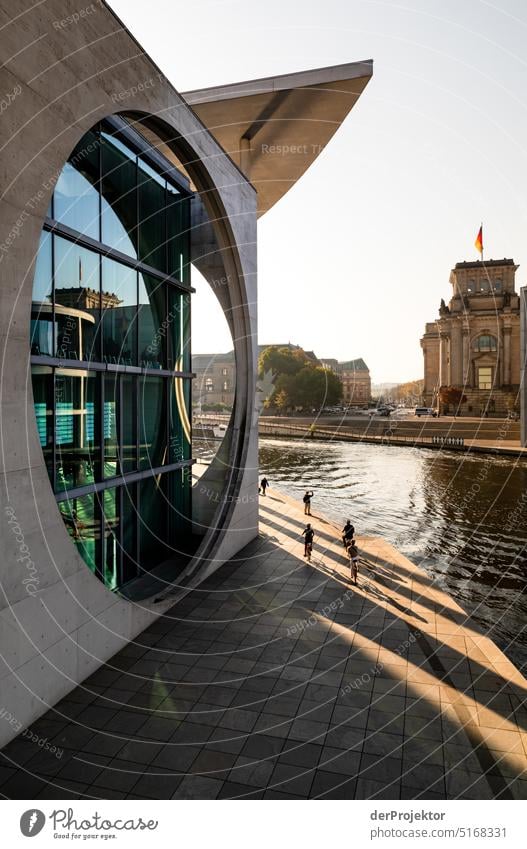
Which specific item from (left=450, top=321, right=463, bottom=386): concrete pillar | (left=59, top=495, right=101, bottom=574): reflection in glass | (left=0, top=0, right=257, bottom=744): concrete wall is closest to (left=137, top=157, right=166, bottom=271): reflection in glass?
(left=0, top=0, right=257, bottom=744): concrete wall

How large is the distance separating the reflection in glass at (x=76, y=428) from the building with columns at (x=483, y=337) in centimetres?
6994

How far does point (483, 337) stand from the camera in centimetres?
8181

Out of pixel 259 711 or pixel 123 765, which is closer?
pixel 123 765

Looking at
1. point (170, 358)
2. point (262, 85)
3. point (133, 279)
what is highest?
point (262, 85)

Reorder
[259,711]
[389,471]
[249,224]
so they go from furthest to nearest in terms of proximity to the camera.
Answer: [389,471]
[249,224]
[259,711]

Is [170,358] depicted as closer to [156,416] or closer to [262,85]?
[156,416]

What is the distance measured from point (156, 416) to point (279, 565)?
5475 mm

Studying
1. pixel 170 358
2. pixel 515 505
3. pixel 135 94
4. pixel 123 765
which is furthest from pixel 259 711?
pixel 515 505

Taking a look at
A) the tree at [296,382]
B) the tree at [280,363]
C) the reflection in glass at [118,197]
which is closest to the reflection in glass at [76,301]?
the reflection in glass at [118,197]

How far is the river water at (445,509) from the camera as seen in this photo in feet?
52.6

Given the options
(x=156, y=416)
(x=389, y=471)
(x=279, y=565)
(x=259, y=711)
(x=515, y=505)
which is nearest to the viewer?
(x=259, y=711)

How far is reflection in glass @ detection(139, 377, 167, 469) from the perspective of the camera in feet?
42.3

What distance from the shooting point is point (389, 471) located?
126ft

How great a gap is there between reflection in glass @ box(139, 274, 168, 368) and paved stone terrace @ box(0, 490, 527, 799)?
5.88 m
